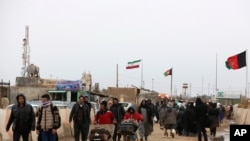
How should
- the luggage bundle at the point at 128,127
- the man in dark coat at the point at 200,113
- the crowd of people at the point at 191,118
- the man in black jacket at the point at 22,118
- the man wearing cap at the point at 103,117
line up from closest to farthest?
1. the man in black jacket at the point at 22,118
2. the man wearing cap at the point at 103,117
3. the luggage bundle at the point at 128,127
4. the man in dark coat at the point at 200,113
5. the crowd of people at the point at 191,118

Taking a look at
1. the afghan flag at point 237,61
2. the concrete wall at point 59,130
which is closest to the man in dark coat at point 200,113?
the concrete wall at point 59,130

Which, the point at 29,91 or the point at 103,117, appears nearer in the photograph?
the point at 103,117

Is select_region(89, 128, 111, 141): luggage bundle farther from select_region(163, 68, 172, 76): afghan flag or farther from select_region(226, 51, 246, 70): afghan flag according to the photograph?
select_region(163, 68, 172, 76): afghan flag

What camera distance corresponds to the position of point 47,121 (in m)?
12.4

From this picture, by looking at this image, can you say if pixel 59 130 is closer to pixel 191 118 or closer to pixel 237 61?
pixel 191 118

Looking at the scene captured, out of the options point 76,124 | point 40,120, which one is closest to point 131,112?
point 76,124

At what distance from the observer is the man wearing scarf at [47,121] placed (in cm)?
1245

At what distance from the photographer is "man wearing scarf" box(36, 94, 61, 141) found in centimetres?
1245

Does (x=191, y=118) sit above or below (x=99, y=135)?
above

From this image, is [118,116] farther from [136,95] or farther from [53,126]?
[136,95]

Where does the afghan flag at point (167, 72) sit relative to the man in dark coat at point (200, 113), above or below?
above

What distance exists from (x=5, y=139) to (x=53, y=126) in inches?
215

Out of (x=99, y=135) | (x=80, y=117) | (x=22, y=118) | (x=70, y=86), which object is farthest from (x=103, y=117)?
(x=70, y=86)

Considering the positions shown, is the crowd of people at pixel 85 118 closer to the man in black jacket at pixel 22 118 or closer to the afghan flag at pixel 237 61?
the man in black jacket at pixel 22 118
